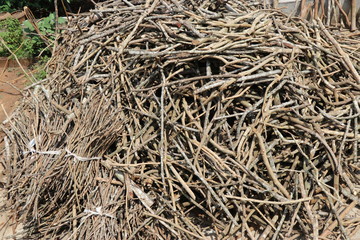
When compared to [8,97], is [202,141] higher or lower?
higher

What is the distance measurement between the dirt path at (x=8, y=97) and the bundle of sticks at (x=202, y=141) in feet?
0.67

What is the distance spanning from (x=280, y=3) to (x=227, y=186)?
2.13 m

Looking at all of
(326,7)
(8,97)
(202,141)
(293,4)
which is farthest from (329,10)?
(8,97)

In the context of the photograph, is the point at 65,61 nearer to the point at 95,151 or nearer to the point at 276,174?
the point at 95,151

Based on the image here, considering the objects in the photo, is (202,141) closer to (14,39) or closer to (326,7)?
(326,7)

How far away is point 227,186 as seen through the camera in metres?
2.36

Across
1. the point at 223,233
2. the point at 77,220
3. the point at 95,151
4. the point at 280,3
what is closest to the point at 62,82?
the point at 95,151

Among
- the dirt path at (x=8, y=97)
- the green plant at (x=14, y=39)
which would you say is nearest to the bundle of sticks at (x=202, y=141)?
the dirt path at (x=8, y=97)

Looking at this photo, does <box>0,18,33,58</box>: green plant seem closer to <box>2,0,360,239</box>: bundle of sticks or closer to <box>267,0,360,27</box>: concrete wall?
<box>2,0,360,239</box>: bundle of sticks

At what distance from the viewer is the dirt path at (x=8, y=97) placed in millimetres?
2654

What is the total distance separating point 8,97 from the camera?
4.26 meters

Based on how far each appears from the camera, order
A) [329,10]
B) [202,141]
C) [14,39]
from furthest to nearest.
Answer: [14,39] → [329,10] → [202,141]

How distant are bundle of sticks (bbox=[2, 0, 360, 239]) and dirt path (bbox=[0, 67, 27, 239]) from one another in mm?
204

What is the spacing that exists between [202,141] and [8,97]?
3031mm
